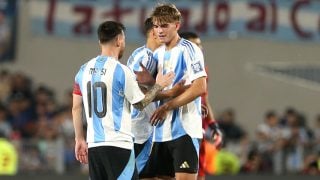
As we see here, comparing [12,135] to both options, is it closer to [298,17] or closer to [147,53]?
[298,17]

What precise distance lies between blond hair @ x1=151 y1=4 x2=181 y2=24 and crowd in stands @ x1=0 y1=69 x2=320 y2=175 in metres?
5.30

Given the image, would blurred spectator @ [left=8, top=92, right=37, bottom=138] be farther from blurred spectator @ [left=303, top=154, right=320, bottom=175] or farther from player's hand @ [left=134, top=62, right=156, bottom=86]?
player's hand @ [left=134, top=62, right=156, bottom=86]

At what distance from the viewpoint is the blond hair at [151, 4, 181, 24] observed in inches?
384

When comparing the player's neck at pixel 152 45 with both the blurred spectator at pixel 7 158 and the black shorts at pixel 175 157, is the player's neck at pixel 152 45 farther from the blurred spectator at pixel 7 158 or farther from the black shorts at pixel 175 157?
the blurred spectator at pixel 7 158

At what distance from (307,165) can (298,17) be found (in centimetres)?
411

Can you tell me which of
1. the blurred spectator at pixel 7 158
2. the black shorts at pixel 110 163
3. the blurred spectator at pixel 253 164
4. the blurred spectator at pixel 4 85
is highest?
the black shorts at pixel 110 163

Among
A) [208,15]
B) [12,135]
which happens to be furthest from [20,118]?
[208,15]

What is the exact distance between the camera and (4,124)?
16.8 meters

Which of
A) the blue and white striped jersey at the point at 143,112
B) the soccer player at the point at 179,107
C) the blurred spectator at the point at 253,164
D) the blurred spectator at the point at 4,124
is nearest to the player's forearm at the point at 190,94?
the soccer player at the point at 179,107

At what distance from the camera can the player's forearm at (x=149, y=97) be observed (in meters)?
9.33

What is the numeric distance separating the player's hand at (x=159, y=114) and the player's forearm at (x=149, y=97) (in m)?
0.39

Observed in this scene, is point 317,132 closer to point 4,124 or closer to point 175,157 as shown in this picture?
point 4,124

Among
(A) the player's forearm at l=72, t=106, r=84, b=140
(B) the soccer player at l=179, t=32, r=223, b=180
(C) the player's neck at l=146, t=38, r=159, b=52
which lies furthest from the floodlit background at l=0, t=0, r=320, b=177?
(A) the player's forearm at l=72, t=106, r=84, b=140

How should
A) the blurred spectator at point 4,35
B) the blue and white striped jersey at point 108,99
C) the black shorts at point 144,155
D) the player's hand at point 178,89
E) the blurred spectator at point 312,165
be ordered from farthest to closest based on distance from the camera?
the blurred spectator at point 4,35 < the blurred spectator at point 312,165 < the black shorts at point 144,155 < the player's hand at point 178,89 < the blue and white striped jersey at point 108,99
